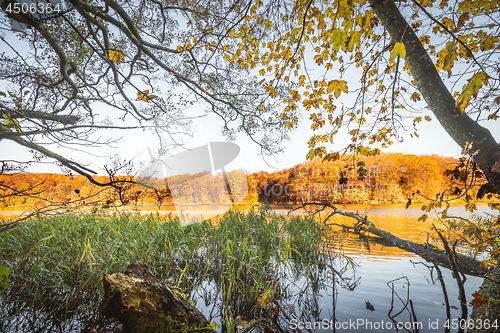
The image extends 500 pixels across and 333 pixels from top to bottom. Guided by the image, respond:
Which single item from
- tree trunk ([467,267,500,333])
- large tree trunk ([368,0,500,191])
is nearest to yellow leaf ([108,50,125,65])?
large tree trunk ([368,0,500,191])

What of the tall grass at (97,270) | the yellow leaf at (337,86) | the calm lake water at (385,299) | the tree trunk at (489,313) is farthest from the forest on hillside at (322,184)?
the tree trunk at (489,313)

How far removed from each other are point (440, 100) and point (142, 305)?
3041mm

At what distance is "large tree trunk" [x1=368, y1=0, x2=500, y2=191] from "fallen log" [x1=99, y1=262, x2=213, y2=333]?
2.73 metres

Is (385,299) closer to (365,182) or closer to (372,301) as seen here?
(372,301)

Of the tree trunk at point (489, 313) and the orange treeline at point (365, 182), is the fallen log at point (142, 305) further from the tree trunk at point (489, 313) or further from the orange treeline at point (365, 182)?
the orange treeline at point (365, 182)

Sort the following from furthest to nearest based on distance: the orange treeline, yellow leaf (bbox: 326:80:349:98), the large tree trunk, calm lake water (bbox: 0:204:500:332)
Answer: the orange treeline
calm lake water (bbox: 0:204:500:332)
yellow leaf (bbox: 326:80:349:98)
the large tree trunk

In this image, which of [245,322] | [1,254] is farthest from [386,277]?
[1,254]

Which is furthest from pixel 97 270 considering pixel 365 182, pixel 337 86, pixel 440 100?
pixel 365 182

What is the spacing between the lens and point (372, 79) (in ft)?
13.6

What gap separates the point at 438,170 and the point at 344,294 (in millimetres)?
28656

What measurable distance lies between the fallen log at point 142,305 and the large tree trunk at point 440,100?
273cm

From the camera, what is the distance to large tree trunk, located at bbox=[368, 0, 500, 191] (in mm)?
1653

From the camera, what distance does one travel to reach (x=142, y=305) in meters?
1.42

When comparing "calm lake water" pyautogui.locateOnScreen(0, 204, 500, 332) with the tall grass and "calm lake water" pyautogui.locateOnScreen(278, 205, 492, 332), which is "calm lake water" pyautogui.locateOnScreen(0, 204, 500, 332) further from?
the tall grass
